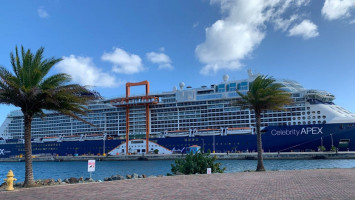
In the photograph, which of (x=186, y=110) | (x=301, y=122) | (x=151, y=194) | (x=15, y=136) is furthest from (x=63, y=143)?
(x=151, y=194)

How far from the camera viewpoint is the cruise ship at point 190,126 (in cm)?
5097

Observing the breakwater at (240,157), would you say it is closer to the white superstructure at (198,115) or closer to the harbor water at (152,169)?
the harbor water at (152,169)

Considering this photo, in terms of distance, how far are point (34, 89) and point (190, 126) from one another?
51.0m

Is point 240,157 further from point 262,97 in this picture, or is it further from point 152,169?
point 262,97

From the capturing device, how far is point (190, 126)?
6366 cm

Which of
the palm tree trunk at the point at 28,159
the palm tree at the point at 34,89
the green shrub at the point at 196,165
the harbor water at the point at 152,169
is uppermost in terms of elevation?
the palm tree at the point at 34,89

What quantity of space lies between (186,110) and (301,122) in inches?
922

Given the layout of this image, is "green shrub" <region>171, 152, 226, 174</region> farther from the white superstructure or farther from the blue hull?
the blue hull

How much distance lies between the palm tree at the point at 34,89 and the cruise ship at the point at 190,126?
2905cm

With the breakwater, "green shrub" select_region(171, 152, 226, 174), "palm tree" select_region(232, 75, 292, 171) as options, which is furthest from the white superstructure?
"green shrub" select_region(171, 152, 226, 174)

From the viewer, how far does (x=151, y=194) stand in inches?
405

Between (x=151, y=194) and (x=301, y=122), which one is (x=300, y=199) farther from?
(x=301, y=122)

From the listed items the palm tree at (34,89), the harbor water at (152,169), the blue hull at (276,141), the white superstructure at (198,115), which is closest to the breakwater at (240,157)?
the blue hull at (276,141)

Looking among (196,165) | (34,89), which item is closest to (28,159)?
(34,89)
